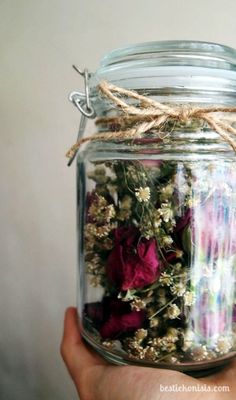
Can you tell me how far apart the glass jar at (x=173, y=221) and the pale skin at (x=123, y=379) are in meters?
0.02

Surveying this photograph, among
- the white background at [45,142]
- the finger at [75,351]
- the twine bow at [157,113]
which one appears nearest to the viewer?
the twine bow at [157,113]

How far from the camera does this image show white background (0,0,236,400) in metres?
0.68

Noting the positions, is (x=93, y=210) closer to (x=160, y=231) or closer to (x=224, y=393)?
(x=160, y=231)

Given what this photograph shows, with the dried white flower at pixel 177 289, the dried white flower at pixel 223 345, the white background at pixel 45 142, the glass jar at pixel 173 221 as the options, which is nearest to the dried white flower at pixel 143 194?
the glass jar at pixel 173 221

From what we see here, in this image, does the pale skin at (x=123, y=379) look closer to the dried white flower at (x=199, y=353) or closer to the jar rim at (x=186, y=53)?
the dried white flower at (x=199, y=353)

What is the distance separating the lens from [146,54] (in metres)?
0.45

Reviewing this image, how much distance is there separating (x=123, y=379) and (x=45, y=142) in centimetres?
51

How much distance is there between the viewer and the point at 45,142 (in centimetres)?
78

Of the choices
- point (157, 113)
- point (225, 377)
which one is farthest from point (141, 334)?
point (157, 113)

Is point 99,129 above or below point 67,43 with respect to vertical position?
below

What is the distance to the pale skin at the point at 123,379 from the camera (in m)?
0.42

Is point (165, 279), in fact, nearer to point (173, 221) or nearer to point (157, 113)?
point (173, 221)

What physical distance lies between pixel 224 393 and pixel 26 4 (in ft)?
2.53

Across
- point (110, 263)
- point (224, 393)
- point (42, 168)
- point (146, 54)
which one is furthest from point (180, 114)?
point (42, 168)
